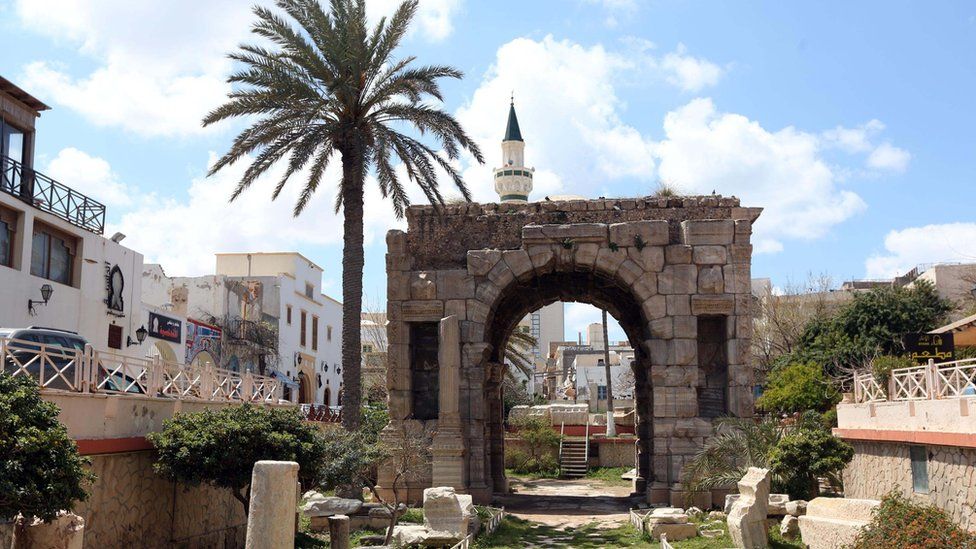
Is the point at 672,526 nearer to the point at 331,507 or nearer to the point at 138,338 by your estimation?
the point at 331,507

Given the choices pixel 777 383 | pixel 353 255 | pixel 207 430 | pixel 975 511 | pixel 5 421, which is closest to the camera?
pixel 5 421

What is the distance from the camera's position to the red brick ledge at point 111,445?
12367 mm

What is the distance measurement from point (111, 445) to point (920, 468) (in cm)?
1259

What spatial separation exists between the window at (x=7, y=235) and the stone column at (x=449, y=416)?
1040 cm

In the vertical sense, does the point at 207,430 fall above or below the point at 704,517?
above

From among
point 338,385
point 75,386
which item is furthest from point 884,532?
point 338,385

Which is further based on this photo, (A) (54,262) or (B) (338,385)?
(B) (338,385)

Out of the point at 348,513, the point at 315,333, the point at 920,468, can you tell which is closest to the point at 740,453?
the point at 920,468

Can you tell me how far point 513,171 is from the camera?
246 feet

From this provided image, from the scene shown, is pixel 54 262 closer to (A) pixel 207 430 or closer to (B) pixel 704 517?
(A) pixel 207 430

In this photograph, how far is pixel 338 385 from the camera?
5275 centimetres

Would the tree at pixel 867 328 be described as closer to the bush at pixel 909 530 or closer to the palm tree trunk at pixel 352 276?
the palm tree trunk at pixel 352 276

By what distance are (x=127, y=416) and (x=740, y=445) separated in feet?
41.3

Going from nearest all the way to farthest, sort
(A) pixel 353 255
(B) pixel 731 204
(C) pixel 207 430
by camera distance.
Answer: (C) pixel 207 430, (A) pixel 353 255, (B) pixel 731 204
